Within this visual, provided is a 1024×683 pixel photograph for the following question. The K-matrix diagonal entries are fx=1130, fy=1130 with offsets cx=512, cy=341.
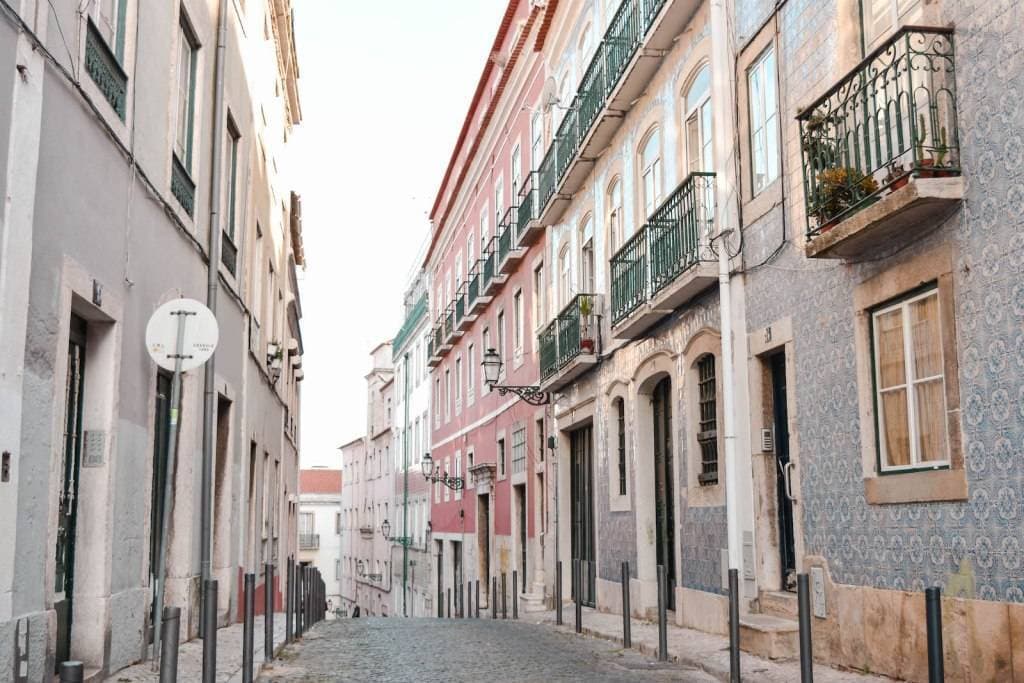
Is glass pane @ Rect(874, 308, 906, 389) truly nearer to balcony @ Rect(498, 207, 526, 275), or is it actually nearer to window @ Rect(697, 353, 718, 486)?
window @ Rect(697, 353, 718, 486)

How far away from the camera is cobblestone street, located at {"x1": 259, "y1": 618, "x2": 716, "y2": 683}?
9477 millimetres

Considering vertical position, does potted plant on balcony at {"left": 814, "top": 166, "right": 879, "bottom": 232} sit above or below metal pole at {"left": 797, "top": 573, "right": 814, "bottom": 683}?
above

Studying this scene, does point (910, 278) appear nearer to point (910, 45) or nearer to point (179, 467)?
point (910, 45)

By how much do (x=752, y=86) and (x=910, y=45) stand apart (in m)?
3.76

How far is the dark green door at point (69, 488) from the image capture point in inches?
306

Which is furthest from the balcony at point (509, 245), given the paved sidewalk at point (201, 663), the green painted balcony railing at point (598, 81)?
the paved sidewalk at point (201, 663)

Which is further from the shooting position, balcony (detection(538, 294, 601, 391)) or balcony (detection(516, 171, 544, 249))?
balcony (detection(516, 171, 544, 249))

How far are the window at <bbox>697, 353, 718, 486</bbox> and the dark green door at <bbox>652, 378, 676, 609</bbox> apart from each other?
1609 millimetres

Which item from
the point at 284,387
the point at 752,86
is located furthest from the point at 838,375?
the point at 284,387

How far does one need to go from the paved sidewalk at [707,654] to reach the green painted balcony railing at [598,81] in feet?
24.1

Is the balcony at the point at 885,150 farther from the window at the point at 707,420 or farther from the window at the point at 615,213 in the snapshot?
the window at the point at 615,213

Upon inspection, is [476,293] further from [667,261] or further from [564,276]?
[667,261]

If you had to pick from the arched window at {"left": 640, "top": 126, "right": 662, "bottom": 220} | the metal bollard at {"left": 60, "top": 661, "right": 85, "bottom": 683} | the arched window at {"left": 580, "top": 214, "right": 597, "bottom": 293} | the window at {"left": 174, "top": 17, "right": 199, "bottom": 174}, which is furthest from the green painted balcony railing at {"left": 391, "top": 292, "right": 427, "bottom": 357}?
the metal bollard at {"left": 60, "top": 661, "right": 85, "bottom": 683}

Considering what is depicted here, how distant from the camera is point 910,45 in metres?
7.89
